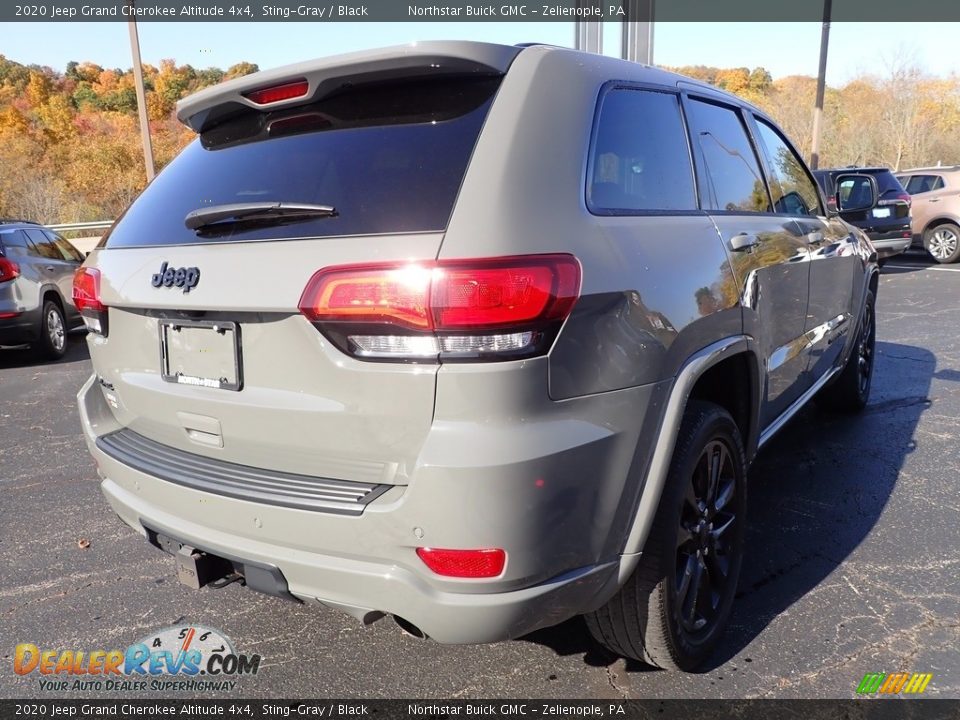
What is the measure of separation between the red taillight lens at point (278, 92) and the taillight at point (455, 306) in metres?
0.74

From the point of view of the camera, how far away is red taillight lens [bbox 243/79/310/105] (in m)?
2.11

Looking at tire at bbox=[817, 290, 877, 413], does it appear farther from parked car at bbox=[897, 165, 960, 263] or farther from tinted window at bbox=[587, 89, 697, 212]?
parked car at bbox=[897, 165, 960, 263]

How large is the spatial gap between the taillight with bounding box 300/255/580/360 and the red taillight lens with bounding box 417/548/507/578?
0.46 m

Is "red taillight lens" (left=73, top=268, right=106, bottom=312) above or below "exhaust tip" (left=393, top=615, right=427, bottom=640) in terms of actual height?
above

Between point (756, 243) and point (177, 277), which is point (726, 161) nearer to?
point (756, 243)

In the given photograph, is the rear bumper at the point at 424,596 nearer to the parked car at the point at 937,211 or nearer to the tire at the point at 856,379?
the tire at the point at 856,379

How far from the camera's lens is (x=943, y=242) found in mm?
13719

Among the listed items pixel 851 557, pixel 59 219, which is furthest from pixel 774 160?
pixel 59 219

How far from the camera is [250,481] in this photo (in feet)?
6.30

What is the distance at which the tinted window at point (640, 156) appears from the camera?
202 centimetres

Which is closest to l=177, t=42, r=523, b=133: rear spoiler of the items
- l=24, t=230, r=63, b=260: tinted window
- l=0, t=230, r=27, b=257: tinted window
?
l=0, t=230, r=27, b=257: tinted window

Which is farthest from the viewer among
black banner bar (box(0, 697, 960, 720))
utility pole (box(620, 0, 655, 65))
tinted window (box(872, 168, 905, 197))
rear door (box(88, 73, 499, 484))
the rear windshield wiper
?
tinted window (box(872, 168, 905, 197))

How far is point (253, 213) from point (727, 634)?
2.10 metres

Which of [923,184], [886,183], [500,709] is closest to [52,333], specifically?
[500,709]
